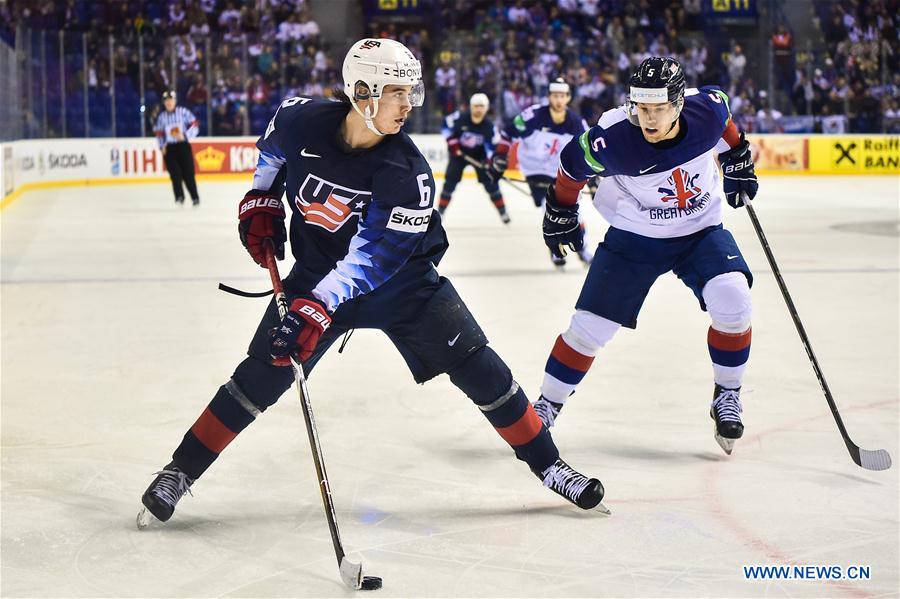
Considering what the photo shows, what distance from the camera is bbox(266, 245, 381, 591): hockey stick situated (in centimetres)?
262

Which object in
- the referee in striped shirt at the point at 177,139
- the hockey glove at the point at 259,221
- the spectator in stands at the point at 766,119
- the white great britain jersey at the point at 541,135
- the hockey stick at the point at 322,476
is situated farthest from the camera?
the spectator in stands at the point at 766,119

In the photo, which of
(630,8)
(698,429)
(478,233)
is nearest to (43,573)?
(698,429)

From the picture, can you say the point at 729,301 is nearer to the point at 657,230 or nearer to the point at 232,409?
the point at 657,230

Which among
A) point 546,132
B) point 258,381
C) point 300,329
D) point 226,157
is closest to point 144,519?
point 258,381

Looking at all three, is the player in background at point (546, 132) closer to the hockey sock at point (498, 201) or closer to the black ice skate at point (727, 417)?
the hockey sock at point (498, 201)

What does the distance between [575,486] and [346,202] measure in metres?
0.95

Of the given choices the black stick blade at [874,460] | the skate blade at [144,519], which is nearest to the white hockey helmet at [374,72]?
the skate blade at [144,519]

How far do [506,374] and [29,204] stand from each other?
1118 centimetres

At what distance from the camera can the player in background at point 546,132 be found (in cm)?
833

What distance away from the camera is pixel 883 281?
289 inches

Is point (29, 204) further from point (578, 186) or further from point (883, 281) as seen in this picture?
point (578, 186)

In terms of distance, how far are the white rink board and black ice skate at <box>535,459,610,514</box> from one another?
6 cm

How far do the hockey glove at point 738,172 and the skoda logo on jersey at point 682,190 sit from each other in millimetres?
230

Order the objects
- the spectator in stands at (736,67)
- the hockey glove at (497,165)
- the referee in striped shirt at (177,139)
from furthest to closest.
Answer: the spectator in stands at (736,67), the referee in striped shirt at (177,139), the hockey glove at (497,165)
